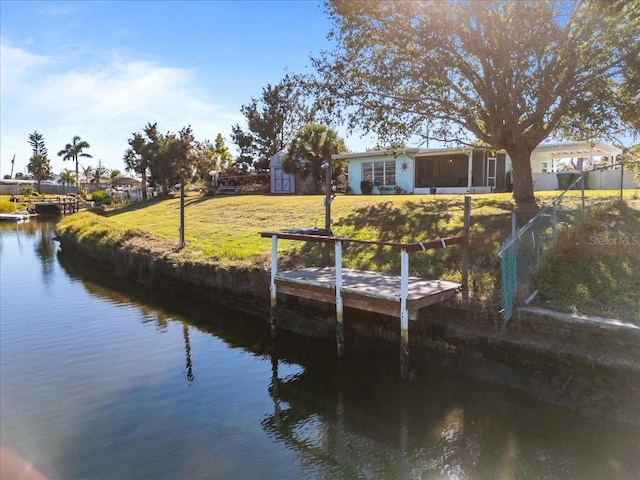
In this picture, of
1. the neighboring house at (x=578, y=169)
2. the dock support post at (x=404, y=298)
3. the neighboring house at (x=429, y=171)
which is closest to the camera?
the dock support post at (x=404, y=298)

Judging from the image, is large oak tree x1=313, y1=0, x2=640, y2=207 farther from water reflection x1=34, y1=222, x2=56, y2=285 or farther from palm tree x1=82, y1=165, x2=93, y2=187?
palm tree x1=82, y1=165, x2=93, y2=187

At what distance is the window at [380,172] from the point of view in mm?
27797

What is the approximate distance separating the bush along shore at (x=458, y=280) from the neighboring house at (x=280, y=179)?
47.5 feet

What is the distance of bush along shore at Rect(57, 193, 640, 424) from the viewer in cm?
605

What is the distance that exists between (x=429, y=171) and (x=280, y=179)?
11151 mm

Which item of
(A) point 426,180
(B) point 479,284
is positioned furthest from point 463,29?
(A) point 426,180

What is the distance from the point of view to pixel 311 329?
9578 mm

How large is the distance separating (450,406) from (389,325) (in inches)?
82.1

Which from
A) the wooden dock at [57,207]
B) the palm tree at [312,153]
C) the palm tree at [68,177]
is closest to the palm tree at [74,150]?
the palm tree at [68,177]

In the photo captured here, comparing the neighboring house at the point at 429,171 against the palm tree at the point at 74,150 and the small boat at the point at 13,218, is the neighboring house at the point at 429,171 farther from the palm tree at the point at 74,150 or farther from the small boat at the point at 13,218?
the palm tree at the point at 74,150

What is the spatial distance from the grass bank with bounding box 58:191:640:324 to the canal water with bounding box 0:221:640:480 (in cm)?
172

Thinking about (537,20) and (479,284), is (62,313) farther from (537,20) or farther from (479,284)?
(537,20)

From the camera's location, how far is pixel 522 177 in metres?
14.5

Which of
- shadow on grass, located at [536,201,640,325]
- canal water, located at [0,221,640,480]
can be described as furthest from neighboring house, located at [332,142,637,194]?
canal water, located at [0,221,640,480]
